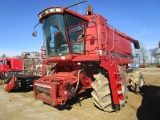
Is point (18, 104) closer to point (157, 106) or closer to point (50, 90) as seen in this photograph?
point (50, 90)

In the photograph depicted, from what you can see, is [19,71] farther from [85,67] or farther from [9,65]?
[85,67]

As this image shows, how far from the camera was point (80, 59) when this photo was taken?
6539 millimetres

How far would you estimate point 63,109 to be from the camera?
6.62 meters

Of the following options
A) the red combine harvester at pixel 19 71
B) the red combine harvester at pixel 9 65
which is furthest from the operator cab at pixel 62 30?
the red combine harvester at pixel 9 65

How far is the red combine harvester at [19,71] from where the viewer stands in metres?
10.5

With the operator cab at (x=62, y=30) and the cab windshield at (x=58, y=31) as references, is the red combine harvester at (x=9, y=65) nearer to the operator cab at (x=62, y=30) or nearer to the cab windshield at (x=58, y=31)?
the cab windshield at (x=58, y=31)

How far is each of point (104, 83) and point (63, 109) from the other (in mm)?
1940

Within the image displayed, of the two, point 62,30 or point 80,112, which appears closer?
point 80,112

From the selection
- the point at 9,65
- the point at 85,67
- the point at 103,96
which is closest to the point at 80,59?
the point at 85,67

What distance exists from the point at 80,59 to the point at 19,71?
12848 millimetres

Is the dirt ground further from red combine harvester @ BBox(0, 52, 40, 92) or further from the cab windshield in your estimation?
red combine harvester @ BBox(0, 52, 40, 92)

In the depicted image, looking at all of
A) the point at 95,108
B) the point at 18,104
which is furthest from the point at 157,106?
the point at 18,104

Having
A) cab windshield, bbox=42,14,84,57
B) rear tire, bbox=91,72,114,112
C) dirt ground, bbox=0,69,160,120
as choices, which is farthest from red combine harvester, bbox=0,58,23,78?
rear tire, bbox=91,72,114,112

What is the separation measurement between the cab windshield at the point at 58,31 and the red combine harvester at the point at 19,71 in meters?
4.15
